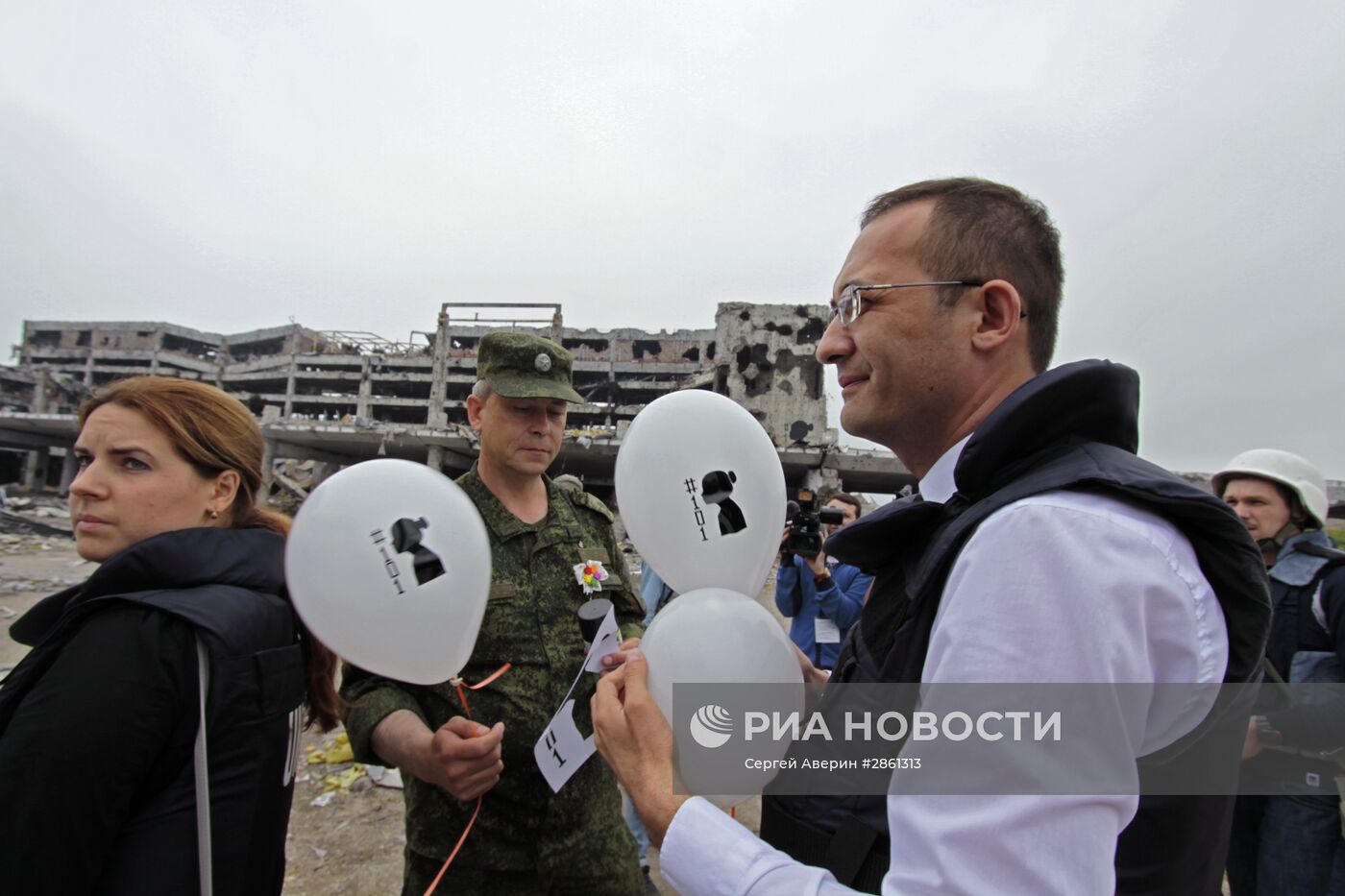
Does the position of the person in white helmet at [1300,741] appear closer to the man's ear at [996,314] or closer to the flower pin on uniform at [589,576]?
the man's ear at [996,314]

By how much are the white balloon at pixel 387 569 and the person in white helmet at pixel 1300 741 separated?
2.65 metres

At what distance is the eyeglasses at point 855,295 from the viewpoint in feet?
3.50

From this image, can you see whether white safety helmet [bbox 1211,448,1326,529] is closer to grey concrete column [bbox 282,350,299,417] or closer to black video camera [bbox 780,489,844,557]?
black video camera [bbox 780,489,844,557]

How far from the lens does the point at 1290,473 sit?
100 inches

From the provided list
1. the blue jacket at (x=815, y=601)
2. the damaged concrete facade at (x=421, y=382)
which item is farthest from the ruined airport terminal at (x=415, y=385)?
the blue jacket at (x=815, y=601)

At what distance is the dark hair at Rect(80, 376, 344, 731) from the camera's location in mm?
1473

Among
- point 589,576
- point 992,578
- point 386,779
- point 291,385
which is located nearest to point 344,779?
point 386,779

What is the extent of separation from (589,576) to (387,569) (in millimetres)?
704

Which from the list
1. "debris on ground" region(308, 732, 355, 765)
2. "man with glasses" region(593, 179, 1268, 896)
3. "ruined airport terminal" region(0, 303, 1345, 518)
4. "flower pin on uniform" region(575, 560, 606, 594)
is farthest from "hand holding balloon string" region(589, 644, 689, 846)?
"ruined airport terminal" region(0, 303, 1345, 518)

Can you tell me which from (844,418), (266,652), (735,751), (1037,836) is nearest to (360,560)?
(266,652)

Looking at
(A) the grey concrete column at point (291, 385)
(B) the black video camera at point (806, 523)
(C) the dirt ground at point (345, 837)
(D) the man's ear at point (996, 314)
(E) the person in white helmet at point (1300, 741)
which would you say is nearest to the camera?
(D) the man's ear at point (996, 314)

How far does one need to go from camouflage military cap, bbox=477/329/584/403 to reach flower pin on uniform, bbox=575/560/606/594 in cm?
55

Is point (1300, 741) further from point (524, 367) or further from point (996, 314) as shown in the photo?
point (524, 367)

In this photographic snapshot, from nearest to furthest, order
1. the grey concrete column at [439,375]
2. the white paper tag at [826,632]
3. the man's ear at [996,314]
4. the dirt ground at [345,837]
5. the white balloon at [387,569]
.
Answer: the man's ear at [996,314] < the white balloon at [387,569] < the dirt ground at [345,837] < the white paper tag at [826,632] < the grey concrete column at [439,375]
